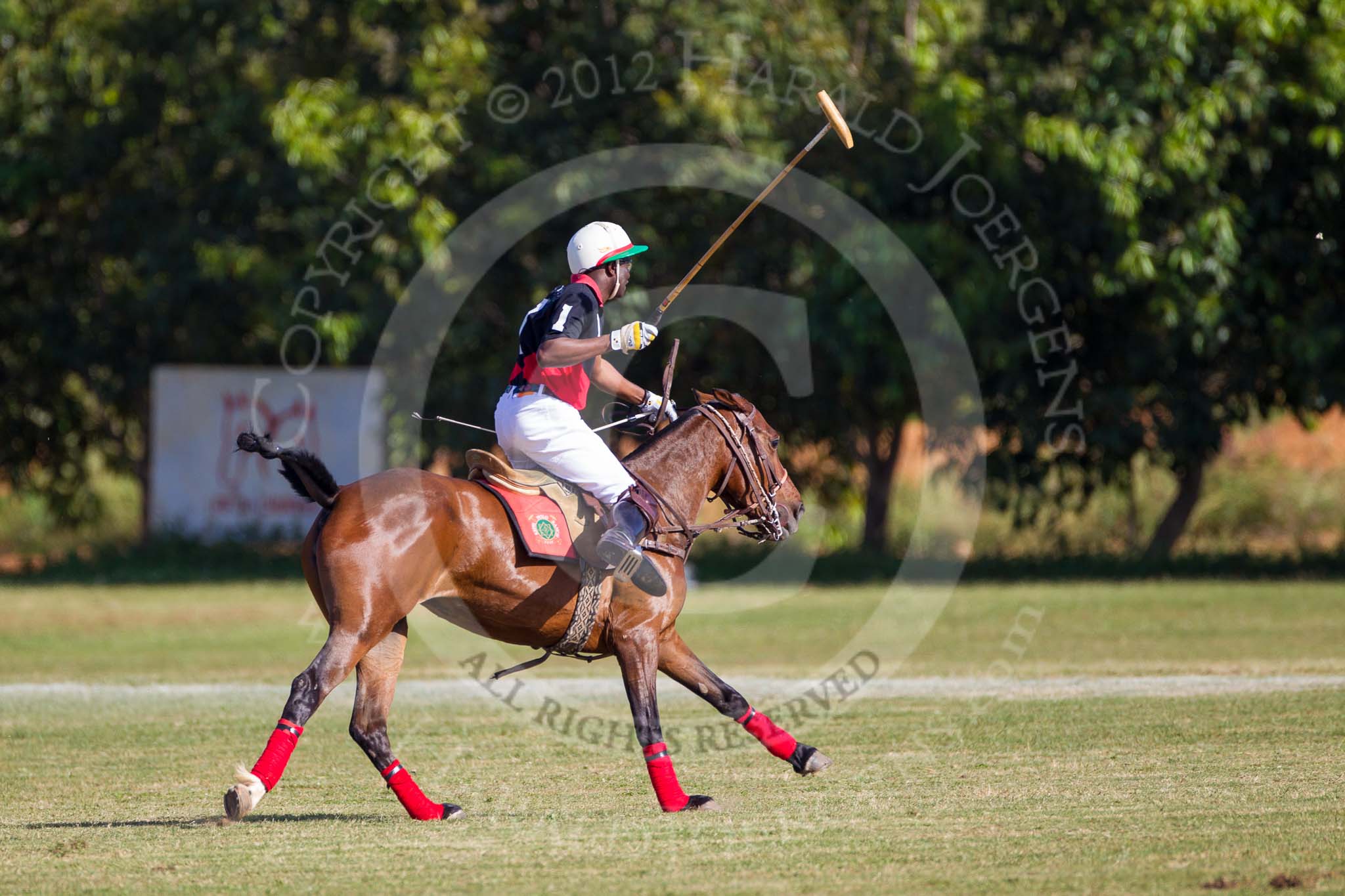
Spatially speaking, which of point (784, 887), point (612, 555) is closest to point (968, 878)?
point (784, 887)

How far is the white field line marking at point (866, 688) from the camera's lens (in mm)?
12422

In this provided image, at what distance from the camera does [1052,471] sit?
23844 mm

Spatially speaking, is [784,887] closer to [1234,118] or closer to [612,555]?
[612,555]

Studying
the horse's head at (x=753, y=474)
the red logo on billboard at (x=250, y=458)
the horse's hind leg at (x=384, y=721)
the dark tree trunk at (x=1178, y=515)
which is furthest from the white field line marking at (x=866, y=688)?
the dark tree trunk at (x=1178, y=515)

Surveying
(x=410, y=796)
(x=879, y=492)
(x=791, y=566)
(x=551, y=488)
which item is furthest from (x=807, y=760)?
(x=879, y=492)

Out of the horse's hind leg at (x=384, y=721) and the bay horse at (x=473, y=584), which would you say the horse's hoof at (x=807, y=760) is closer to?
the bay horse at (x=473, y=584)

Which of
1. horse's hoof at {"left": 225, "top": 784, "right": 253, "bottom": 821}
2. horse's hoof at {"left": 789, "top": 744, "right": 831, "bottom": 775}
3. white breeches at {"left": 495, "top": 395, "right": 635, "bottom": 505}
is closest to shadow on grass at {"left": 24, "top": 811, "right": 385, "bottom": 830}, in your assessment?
horse's hoof at {"left": 225, "top": 784, "right": 253, "bottom": 821}

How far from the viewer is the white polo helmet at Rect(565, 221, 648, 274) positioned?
27.7ft

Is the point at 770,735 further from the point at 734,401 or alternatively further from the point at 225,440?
the point at 225,440

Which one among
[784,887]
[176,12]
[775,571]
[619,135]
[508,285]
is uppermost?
[176,12]

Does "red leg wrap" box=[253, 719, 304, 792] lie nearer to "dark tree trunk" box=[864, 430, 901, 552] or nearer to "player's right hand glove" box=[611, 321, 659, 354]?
"player's right hand glove" box=[611, 321, 659, 354]

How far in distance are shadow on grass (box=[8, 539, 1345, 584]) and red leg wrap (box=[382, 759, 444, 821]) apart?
49.9 feet

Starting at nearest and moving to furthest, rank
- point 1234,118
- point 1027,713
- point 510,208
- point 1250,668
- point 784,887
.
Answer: point 784,887 → point 1027,713 → point 1250,668 → point 1234,118 → point 510,208

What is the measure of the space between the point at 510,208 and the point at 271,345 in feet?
19.5
